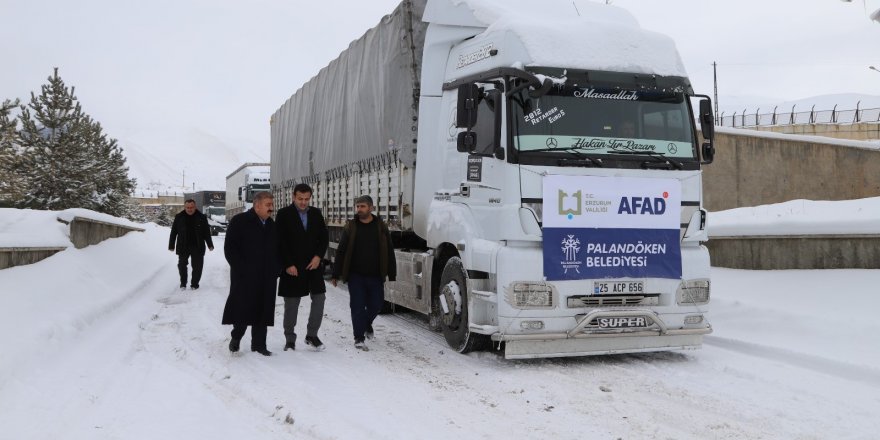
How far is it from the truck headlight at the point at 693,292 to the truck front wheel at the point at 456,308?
1972 mm

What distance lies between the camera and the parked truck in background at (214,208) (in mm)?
50144

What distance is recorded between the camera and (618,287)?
6703 mm

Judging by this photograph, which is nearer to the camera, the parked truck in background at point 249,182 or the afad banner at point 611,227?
the afad banner at point 611,227

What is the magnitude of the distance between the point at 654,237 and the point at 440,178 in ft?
7.73

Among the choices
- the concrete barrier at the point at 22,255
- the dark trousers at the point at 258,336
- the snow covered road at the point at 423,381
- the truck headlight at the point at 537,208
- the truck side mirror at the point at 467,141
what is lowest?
the snow covered road at the point at 423,381

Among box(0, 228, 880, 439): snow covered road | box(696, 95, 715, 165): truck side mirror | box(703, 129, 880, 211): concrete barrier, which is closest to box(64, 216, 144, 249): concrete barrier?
box(0, 228, 880, 439): snow covered road

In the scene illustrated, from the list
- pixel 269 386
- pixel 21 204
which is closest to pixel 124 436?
pixel 269 386

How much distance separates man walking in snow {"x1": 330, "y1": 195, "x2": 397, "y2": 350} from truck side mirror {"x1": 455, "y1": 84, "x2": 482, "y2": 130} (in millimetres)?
1617

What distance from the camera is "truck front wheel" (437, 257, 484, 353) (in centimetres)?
712

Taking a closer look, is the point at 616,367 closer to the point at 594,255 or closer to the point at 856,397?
the point at 594,255

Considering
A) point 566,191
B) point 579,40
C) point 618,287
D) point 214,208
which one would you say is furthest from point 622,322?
point 214,208

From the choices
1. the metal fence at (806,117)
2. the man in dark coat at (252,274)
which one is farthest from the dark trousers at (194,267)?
the metal fence at (806,117)

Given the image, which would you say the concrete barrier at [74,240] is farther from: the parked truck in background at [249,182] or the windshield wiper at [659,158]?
the parked truck in background at [249,182]

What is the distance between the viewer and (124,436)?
4.42 meters
